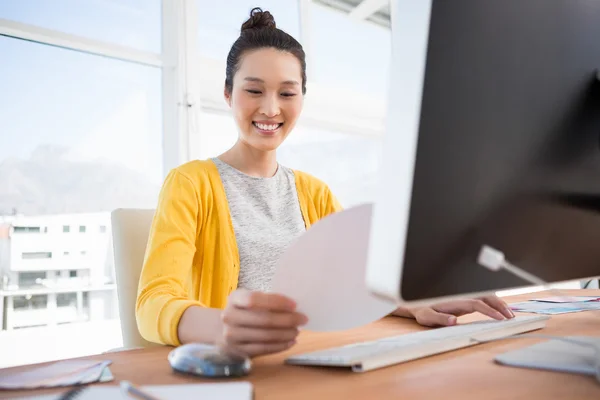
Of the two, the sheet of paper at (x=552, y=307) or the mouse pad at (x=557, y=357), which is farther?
the sheet of paper at (x=552, y=307)

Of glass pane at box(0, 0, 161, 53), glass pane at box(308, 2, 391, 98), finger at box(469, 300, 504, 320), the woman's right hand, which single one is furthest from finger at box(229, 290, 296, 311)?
glass pane at box(308, 2, 391, 98)

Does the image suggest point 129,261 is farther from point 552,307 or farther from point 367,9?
point 367,9

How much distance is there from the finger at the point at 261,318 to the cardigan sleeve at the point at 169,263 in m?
0.17

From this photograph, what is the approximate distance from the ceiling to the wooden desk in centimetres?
361

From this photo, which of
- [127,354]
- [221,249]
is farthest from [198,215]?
[127,354]

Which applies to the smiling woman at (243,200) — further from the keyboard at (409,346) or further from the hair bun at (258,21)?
the keyboard at (409,346)

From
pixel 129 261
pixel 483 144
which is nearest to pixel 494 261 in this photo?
pixel 483 144

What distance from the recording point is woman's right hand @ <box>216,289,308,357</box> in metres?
0.57

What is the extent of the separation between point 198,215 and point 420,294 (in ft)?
2.85

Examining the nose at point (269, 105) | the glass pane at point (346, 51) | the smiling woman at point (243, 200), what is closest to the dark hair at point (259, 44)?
the smiling woman at point (243, 200)

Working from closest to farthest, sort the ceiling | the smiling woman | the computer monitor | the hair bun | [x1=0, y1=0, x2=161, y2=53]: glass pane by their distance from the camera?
1. the computer monitor
2. the smiling woman
3. the hair bun
4. [x1=0, y1=0, x2=161, y2=53]: glass pane
5. the ceiling

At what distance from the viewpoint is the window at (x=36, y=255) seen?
2555 millimetres

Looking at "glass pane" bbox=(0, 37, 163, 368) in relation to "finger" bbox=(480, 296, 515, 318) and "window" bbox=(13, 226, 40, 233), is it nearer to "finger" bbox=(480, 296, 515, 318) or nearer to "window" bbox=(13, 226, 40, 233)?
"window" bbox=(13, 226, 40, 233)

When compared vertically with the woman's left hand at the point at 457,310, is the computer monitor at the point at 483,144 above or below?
above
